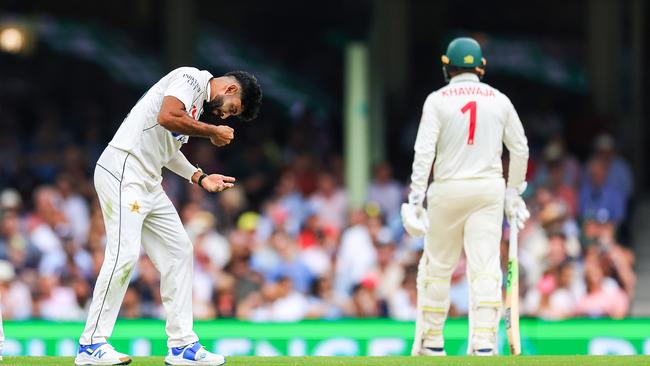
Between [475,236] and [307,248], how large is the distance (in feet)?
20.2

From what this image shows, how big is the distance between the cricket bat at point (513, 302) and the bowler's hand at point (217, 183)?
8.49 ft

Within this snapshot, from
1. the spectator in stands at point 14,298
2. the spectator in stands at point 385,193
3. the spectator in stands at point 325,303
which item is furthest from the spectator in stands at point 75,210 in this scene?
the spectator in stands at point 385,193

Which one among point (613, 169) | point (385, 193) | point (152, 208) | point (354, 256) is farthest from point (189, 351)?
point (613, 169)

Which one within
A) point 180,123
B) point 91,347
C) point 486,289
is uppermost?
point 180,123

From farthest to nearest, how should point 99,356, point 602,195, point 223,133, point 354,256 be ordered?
1. point 602,195
2. point 354,256
3. point 99,356
4. point 223,133

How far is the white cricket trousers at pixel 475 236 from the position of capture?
32.8 ft

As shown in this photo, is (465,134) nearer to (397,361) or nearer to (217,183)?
(397,361)

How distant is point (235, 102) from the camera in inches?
335

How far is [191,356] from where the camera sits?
859 cm

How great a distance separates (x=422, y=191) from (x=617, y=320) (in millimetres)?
3709

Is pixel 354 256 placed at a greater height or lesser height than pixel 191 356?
greater

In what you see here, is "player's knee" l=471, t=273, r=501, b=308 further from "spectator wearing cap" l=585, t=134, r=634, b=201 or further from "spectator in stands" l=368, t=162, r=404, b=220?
"spectator wearing cap" l=585, t=134, r=634, b=201

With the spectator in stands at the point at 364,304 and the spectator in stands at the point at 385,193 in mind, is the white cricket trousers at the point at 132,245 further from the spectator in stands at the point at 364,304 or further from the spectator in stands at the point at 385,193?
the spectator in stands at the point at 385,193

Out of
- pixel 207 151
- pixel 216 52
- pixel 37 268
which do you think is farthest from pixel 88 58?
pixel 37 268
